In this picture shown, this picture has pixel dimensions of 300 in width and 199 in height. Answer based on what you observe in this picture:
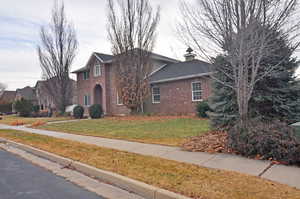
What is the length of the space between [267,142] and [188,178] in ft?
7.89

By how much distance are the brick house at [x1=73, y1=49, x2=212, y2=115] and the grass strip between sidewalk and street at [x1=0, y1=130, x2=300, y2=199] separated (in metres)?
8.82

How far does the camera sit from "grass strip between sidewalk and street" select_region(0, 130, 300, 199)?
3.65 meters

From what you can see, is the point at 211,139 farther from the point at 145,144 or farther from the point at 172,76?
the point at 172,76

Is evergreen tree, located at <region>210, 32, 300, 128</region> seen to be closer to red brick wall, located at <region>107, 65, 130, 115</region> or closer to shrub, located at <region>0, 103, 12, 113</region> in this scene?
red brick wall, located at <region>107, 65, 130, 115</region>

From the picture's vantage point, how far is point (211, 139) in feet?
24.8

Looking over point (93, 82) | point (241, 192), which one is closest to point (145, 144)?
point (241, 192)

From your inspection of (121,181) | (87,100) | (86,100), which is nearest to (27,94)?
(86,100)

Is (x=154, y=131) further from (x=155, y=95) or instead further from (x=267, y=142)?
(x=155, y=95)

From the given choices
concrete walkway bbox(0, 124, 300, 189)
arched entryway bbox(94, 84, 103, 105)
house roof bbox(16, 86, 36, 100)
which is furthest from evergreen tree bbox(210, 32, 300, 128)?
house roof bbox(16, 86, 36, 100)

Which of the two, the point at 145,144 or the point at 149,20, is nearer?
the point at 145,144

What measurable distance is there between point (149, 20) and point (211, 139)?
15177mm

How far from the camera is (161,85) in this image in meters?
21.2

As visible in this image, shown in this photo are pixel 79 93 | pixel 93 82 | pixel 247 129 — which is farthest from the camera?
pixel 79 93

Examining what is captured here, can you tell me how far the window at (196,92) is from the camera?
18609 millimetres
